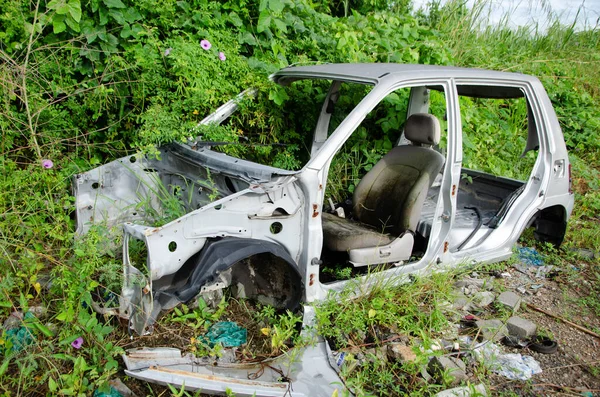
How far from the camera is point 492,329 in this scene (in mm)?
3492

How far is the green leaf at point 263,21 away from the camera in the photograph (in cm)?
503

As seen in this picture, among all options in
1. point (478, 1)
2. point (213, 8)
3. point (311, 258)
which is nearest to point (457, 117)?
point (311, 258)

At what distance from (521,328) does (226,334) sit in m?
2.05

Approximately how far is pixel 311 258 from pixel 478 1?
7.50 m

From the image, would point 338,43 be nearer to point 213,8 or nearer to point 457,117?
point 213,8

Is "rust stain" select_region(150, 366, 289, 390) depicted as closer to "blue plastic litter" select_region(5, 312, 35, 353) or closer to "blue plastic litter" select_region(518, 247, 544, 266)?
"blue plastic litter" select_region(5, 312, 35, 353)

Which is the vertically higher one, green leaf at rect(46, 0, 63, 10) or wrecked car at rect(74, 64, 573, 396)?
green leaf at rect(46, 0, 63, 10)

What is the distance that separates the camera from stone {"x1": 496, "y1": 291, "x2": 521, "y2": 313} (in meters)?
3.90

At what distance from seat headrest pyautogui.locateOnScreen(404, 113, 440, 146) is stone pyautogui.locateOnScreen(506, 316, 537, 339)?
1427 mm

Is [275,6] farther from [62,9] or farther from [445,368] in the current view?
[445,368]

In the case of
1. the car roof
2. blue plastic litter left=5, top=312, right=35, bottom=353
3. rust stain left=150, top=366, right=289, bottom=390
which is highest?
the car roof

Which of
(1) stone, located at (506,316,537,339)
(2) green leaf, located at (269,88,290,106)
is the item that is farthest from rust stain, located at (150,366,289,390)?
(2) green leaf, located at (269,88,290,106)

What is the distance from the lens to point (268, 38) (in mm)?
5316

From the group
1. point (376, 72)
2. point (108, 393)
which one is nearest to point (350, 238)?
point (376, 72)
